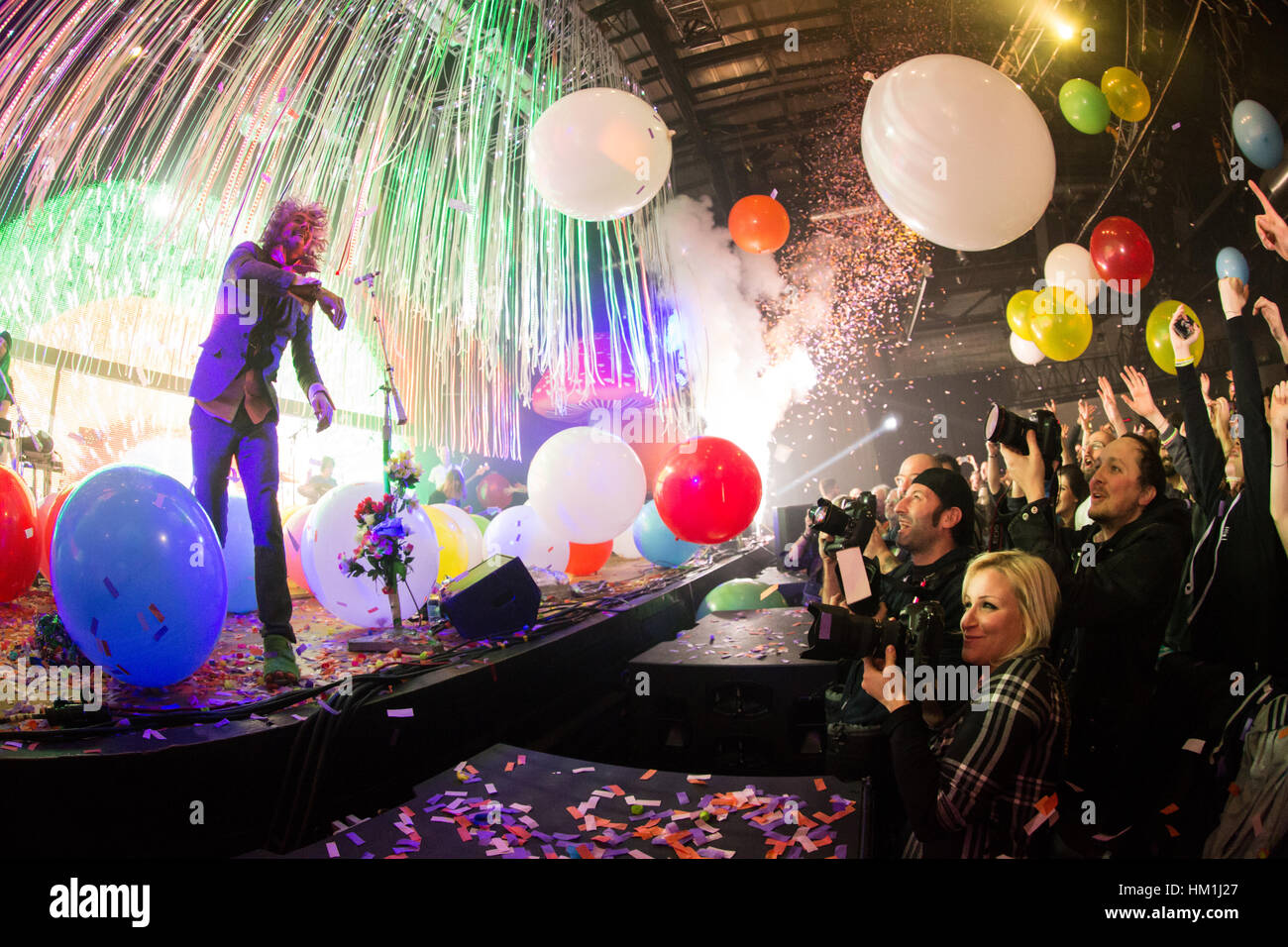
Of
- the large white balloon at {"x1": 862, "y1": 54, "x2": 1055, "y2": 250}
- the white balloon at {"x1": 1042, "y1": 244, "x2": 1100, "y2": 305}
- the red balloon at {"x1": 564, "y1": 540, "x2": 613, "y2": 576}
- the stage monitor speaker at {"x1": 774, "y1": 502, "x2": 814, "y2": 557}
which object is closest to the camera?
the large white balloon at {"x1": 862, "y1": 54, "x2": 1055, "y2": 250}

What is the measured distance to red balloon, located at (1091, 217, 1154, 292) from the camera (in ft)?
14.8

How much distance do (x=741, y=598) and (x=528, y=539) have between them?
1535 millimetres

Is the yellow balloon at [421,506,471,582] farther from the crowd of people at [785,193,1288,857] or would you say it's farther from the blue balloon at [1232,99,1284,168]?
the blue balloon at [1232,99,1284,168]

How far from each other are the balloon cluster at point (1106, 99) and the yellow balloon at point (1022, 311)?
109 cm

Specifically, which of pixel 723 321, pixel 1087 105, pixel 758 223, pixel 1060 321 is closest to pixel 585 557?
pixel 758 223

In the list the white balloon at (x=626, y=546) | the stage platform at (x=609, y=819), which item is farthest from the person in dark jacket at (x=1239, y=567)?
the white balloon at (x=626, y=546)

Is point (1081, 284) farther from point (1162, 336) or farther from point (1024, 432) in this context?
point (1024, 432)

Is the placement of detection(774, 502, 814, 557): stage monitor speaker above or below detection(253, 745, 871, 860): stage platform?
above

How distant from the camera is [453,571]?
446 centimetres

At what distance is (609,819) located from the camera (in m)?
1.62

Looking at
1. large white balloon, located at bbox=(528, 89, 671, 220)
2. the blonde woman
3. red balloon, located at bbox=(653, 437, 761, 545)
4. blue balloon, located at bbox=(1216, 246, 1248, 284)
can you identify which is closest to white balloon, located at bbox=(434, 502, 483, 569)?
red balloon, located at bbox=(653, 437, 761, 545)

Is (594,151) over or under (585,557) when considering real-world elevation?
over

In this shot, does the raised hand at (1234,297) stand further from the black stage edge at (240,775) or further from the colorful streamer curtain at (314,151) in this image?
the black stage edge at (240,775)

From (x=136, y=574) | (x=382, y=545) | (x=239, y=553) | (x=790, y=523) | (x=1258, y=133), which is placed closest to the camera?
(x=136, y=574)
